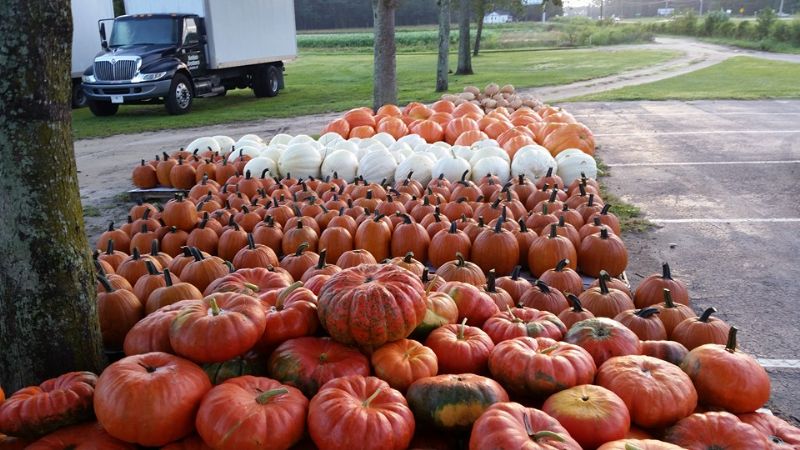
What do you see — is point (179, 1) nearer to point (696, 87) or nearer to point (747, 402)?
point (696, 87)

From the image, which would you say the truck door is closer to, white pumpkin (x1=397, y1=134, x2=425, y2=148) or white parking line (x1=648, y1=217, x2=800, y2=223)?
white pumpkin (x1=397, y1=134, x2=425, y2=148)

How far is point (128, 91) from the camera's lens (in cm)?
1619

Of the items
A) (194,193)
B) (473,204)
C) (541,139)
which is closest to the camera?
(473,204)

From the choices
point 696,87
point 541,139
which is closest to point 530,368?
point 541,139

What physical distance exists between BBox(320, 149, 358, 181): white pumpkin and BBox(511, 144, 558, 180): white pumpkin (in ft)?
5.92

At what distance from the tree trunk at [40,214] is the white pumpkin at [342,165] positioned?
457 cm

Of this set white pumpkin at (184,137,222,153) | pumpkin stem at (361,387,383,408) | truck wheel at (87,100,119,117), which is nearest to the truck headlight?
truck wheel at (87,100,119,117)

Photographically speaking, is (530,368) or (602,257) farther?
(602,257)

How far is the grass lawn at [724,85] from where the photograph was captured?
17.1 metres

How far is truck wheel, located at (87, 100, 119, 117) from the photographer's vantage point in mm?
→ 16947

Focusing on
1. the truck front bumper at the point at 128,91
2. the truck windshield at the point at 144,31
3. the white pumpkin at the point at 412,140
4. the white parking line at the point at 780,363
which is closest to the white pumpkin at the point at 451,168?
the white pumpkin at the point at 412,140

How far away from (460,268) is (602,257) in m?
1.43

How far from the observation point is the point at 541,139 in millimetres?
8438

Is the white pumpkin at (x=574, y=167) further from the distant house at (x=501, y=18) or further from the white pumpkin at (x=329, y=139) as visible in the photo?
the distant house at (x=501, y=18)
